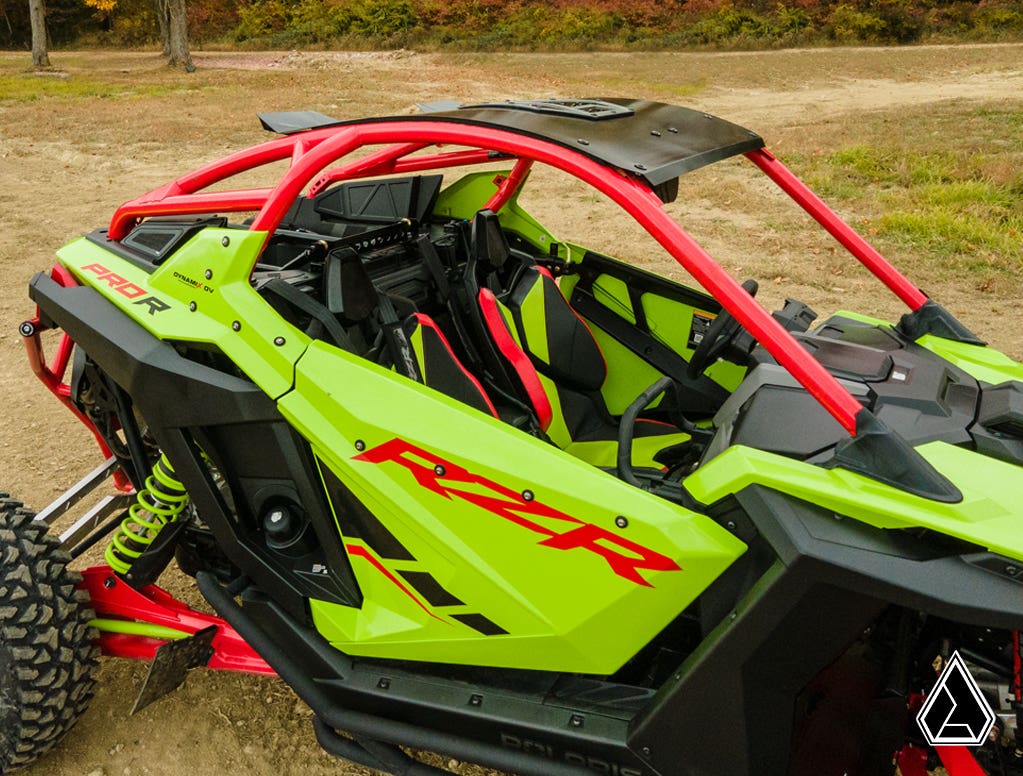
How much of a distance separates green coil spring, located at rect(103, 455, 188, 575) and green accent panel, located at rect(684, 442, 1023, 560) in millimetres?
1546

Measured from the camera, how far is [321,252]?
110 inches

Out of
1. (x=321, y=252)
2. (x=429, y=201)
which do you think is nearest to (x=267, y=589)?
(x=321, y=252)

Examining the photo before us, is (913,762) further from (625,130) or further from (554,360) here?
(625,130)

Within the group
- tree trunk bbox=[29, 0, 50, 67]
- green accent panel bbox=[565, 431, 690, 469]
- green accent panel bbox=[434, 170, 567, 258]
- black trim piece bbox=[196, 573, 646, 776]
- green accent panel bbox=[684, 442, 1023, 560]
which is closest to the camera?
green accent panel bbox=[684, 442, 1023, 560]

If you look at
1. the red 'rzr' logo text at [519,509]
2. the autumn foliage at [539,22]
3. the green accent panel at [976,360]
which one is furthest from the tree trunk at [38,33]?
the green accent panel at [976,360]

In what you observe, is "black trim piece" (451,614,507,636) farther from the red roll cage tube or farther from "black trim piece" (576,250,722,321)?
"black trim piece" (576,250,722,321)

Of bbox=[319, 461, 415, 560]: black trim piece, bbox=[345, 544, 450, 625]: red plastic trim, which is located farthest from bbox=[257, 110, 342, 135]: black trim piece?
bbox=[345, 544, 450, 625]: red plastic trim

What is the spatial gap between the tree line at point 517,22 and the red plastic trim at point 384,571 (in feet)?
78.8

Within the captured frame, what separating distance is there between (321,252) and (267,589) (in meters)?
1.05

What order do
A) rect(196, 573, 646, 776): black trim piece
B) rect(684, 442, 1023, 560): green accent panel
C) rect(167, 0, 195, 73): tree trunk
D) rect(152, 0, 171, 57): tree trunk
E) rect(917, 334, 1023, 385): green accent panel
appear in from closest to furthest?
1. rect(684, 442, 1023, 560): green accent panel
2. rect(196, 573, 646, 776): black trim piece
3. rect(917, 334, 1023, 385): green accent panel
4. rect(167, 0, 195, 73): tree trunk
5. rect(152, 0, 171, 57): tree trunk

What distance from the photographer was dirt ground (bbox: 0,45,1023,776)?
2834 mm

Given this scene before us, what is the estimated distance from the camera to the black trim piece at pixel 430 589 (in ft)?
7.47

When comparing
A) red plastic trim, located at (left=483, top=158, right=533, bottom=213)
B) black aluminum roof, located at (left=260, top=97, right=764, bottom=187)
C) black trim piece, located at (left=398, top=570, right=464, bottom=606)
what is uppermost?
Answer: black aluminum roof, located at (left=260, top=97, right=764, bottom=187)

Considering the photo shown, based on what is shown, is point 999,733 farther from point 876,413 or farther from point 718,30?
point 718,30
